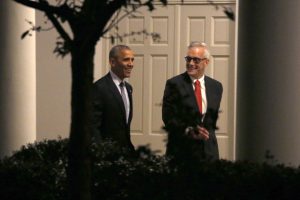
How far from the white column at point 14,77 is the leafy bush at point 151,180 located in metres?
3.18

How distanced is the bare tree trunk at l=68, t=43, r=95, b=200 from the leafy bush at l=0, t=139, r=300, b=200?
1131 millimetres

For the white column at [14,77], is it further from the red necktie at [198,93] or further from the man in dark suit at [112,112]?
the red necktie at [198,93]

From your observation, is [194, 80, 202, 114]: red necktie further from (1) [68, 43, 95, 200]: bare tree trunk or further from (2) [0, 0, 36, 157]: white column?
(1) [68, 43, 95, 200]: bare tree trunk

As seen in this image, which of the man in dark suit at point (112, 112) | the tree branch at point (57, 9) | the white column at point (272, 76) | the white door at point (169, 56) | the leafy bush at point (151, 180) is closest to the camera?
the tree branch at point (57, 9)

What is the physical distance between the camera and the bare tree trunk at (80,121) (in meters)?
4.73

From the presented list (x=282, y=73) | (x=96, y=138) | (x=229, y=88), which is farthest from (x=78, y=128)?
(x=229, y=88)

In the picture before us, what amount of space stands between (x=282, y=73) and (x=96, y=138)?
1.81m

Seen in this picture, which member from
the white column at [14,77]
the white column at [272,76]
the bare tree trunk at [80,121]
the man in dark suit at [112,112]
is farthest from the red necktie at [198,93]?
the bare tree trunk at [80,121]

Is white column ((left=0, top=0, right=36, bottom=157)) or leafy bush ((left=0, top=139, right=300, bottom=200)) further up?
white column ((left=0, top=0, right=36, bottom=157))

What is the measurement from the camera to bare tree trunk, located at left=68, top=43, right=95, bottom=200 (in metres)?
4.73

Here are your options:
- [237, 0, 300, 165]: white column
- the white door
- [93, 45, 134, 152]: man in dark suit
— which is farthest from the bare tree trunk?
the white door

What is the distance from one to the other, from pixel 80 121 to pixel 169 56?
7.38 m

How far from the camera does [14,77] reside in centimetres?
939

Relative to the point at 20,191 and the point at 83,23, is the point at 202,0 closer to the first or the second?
the point at 20,191
